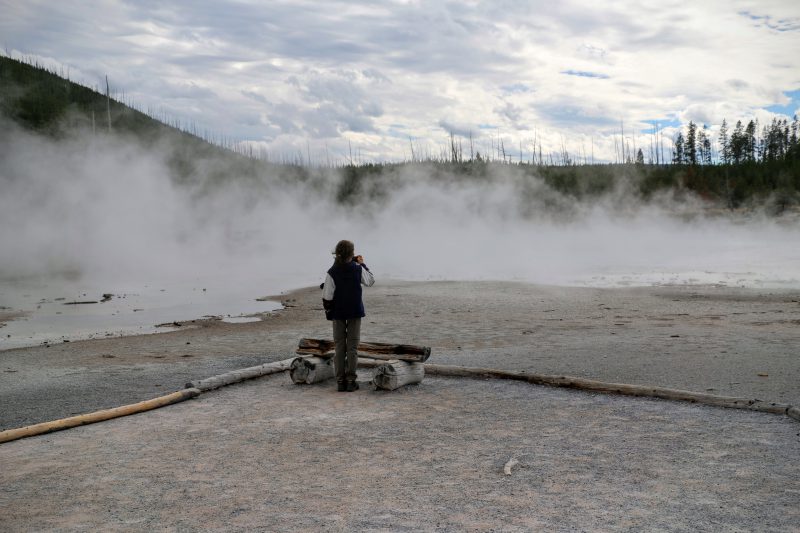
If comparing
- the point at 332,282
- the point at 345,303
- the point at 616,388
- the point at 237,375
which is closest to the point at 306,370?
the point at 237,375

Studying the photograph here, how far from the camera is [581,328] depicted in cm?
1149

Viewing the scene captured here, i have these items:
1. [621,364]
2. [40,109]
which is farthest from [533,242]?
[40,109]

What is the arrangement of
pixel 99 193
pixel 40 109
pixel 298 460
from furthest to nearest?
pixel 40 109 < pixel 99 193 < pixel 298 460

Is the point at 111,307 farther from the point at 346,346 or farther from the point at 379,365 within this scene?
the point at 379,365

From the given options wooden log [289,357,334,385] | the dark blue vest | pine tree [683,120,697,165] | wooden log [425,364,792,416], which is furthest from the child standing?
pine tree [683,120,697,165]

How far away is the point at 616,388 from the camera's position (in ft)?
22.9

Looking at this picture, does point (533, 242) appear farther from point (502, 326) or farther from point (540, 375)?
point (540, 375)

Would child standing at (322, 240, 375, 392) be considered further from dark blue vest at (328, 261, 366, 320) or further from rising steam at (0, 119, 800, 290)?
rising steam at (0, 119, 800, 290)

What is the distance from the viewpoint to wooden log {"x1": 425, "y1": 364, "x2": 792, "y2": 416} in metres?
6.21

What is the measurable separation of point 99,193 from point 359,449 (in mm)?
32332

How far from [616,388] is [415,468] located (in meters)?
2.84

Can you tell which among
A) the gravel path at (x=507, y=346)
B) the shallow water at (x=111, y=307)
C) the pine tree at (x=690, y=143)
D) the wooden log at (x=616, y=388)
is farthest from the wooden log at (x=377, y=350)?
the pine tree at (x=690, y=143)

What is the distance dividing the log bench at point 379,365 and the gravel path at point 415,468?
432mm

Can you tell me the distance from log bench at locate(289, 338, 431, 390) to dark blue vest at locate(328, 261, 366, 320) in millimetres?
587
